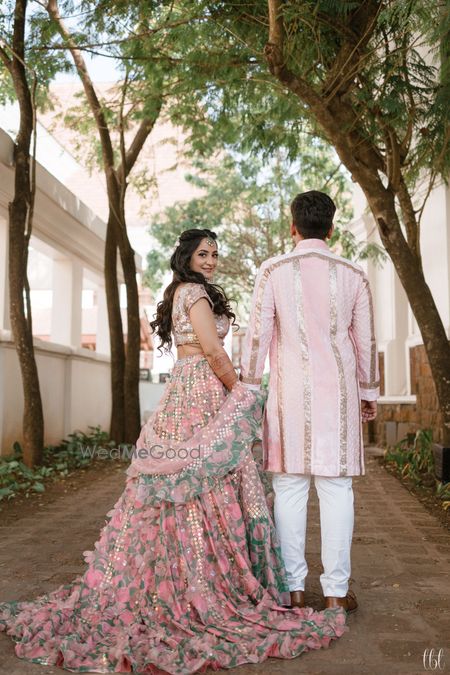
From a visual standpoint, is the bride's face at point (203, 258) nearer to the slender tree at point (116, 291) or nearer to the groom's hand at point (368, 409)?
the groom's hand at point (368, 409)

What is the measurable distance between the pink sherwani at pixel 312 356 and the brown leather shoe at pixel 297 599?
0.53 m

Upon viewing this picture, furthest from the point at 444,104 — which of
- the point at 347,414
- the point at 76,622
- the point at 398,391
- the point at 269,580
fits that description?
the point at 398,391

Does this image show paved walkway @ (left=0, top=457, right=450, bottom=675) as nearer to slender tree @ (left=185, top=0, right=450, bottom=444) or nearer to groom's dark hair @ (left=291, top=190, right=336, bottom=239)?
slender tree @ (left=185, top=0, right=450, bottom=444)

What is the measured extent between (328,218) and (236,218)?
1545 cm

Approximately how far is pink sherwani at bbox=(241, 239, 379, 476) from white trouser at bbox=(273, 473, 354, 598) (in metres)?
0.10

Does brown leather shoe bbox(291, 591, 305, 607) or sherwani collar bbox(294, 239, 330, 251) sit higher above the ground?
sherwani collar bbox(294, 239, 330, 251)

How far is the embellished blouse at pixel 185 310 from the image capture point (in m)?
3.14

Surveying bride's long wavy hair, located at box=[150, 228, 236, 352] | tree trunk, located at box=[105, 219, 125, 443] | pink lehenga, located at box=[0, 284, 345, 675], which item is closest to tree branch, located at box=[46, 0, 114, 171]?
tree trunk, located at box=[105, 219, 125, 443]

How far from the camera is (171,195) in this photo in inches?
1171

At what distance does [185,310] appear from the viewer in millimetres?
3162

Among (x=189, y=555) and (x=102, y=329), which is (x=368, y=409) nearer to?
(x=189, y=555)

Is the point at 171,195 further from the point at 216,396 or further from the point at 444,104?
the point at 216,396

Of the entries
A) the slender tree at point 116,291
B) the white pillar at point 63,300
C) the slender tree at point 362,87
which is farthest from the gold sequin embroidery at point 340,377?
the white pillar at point 63,300

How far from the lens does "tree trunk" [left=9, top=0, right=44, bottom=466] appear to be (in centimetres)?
686
